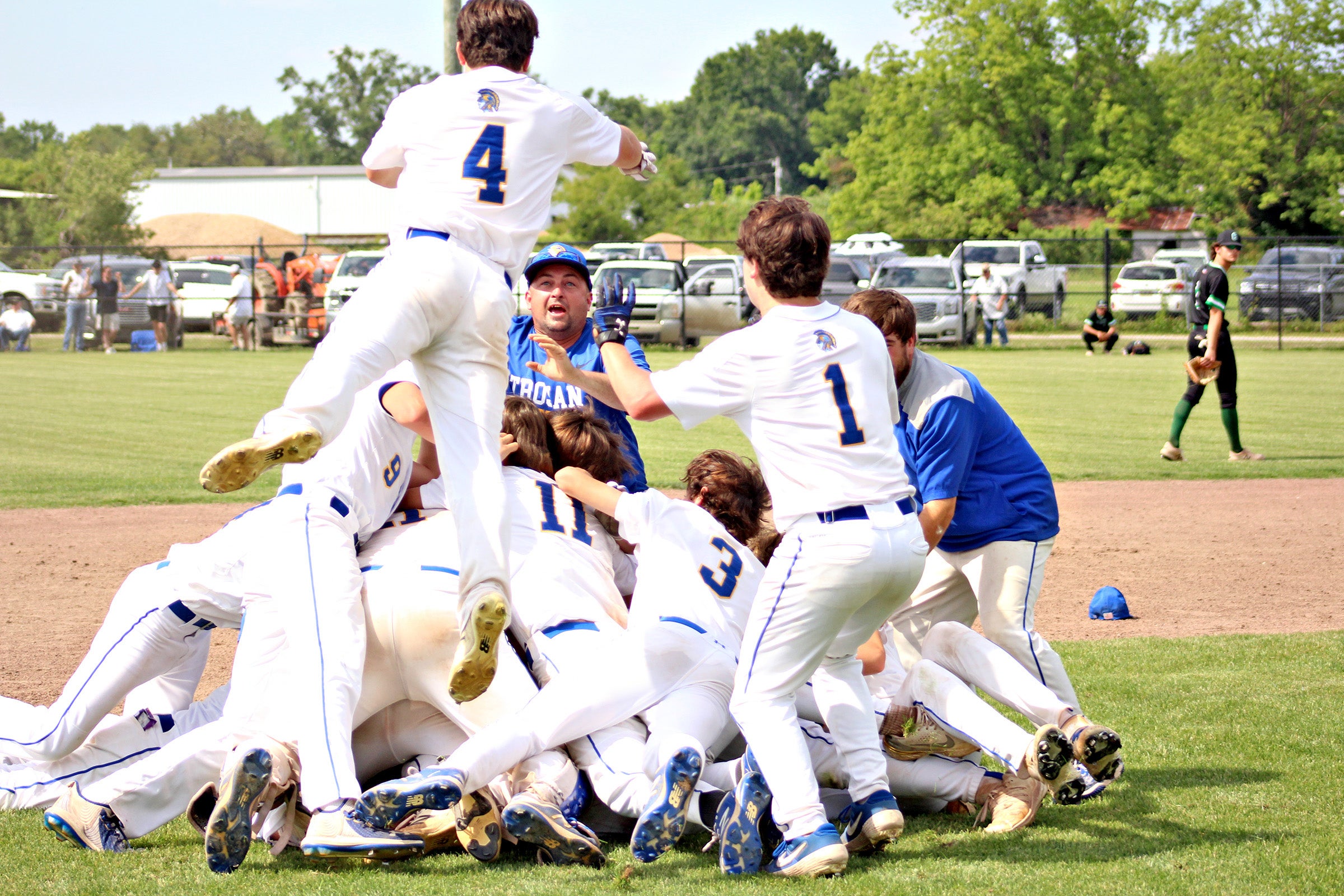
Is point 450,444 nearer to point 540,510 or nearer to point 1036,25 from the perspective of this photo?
point 540,510

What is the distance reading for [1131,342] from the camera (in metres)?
27.2

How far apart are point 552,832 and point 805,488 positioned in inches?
45.2

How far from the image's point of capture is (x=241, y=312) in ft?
89.7

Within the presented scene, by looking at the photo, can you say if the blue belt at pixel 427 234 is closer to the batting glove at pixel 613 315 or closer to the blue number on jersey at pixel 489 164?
the blue number on jersey at pixel 489 164

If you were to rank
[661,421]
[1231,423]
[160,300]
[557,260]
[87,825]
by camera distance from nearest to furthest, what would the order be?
[87,825]
[557,260]
[1231,423]
[661,421]
[160,300]

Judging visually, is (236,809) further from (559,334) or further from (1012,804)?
(559,334)

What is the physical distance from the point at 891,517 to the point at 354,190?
64568 millimetres

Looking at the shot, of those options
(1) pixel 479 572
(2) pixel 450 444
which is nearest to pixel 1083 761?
(1) pixel 479 572

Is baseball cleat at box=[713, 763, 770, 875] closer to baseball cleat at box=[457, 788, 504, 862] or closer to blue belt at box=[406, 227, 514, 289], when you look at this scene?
baseball cleat at box=[457, 788, 504, 862]

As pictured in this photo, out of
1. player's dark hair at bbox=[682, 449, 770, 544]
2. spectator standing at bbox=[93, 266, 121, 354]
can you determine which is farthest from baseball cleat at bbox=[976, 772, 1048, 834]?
spectator standing at bbox=[93, 266, 121, 354]

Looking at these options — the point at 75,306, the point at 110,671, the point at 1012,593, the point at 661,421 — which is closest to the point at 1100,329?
the point at 661,421

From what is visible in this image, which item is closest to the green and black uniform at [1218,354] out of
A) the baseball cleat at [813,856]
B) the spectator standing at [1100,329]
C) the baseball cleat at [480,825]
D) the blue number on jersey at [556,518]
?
the blue number on jersey at [556,518]

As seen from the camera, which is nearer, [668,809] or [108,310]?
[668,809]

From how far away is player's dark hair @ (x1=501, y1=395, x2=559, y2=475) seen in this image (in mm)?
4664
